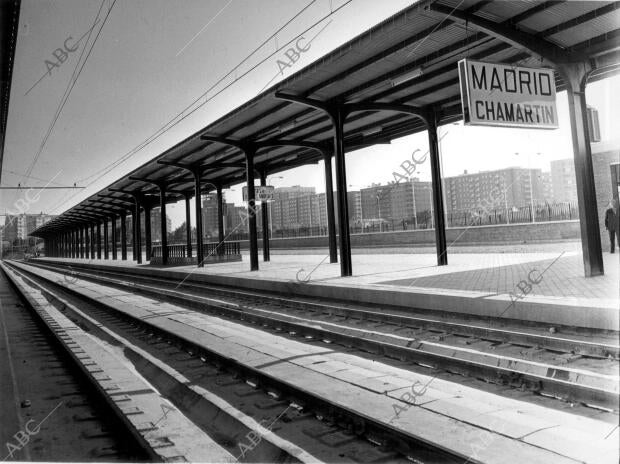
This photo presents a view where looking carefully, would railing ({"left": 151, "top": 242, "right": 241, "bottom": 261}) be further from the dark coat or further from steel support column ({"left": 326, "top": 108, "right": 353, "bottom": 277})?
the dark coat

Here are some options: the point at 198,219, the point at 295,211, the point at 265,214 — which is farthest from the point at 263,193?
the point at 295,211

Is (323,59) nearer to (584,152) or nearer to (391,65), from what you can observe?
(391,65)

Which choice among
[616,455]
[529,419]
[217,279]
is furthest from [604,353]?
[217,279]

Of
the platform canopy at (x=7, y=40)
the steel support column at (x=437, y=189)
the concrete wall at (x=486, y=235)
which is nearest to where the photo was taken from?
the platform canopy at (x=7, y=40)

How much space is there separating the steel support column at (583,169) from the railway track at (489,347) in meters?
3.59

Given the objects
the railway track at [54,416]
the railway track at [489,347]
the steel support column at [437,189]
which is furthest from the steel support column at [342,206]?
the railway track at [54,416]

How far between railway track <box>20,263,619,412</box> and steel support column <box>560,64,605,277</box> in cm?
359

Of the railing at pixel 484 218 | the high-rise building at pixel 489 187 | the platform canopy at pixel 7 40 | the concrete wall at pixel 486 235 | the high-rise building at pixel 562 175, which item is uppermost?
the high-rise building at pixel 489 187

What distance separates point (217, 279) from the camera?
64.9ft

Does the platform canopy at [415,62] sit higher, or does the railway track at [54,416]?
the platform canopy at [415,62]

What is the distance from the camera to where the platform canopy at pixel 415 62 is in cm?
919

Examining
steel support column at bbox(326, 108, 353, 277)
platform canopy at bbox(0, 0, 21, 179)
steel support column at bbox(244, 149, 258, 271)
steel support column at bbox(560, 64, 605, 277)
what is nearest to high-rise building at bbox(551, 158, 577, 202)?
steel support column at bbox(244, 149, 258, 271)

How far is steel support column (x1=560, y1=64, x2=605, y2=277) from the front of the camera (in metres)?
10.1

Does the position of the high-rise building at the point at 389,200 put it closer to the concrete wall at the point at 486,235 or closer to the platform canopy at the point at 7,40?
the concrete wall at the point at 486,235
